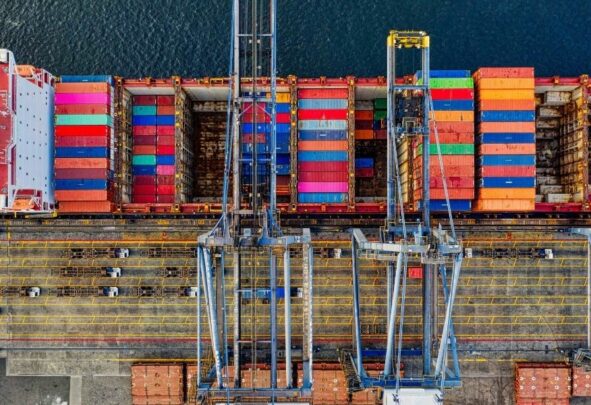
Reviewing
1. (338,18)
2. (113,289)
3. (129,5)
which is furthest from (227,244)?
(129,5)

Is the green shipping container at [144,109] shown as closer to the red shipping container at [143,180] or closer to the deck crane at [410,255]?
the red shipping container at [143,180]

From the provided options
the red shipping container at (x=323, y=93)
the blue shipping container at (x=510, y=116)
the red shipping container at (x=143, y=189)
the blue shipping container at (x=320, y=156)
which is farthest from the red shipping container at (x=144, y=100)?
the blue shipping container at (x=510, y=116)

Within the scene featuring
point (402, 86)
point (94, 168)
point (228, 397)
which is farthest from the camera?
point (94, 168)

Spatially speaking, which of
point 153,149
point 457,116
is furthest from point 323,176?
→ point 153,149

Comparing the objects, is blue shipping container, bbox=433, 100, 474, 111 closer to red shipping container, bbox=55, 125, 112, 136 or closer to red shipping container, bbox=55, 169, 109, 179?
red shipping container, bbox=55, 125, 112, 136

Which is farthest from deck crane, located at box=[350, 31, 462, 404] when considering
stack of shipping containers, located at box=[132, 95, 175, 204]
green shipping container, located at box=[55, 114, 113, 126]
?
green shipping container, located at box=[55, 114, 113, 126]

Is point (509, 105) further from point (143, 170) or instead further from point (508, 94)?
point (143, 170)

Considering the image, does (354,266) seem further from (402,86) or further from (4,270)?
(4,270)
